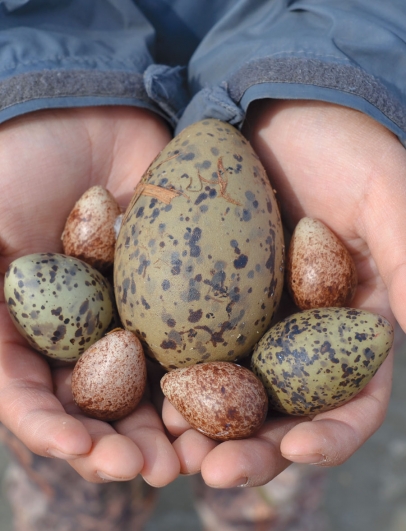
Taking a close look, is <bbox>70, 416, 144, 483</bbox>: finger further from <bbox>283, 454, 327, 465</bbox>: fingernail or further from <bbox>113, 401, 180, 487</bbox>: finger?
<bbox>283, 454, 327, 465</bbox>: fingernail

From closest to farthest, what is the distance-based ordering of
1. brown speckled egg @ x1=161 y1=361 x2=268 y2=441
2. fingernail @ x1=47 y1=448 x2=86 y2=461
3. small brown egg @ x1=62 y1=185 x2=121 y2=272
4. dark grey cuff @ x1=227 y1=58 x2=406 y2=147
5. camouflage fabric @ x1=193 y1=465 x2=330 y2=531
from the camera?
1. fingernail @ x1=47 y1=448 x2=86 y2=461
2. brown speckled egg @ x1=161 y1=361 x2=268 y2=441
3. dark grey cuff @ x1=227 y1=58 x2=406 y2=147
4. small brown egg @ x1=62 y1=185 x2=121 y2=272
5. camouflage fabric @ x1=193 y1=465 x2=330 y2=531

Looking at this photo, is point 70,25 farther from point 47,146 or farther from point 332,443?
point 332,443

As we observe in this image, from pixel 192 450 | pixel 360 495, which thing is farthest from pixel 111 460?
pixel 360 495

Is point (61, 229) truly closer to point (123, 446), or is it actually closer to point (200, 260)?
point (200, 260)

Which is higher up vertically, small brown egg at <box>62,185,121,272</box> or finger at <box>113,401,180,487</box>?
small brown egg at <box>62,185,121,272</box>

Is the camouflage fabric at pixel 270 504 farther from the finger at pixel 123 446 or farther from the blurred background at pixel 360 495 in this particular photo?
the finger at pixel 123 446

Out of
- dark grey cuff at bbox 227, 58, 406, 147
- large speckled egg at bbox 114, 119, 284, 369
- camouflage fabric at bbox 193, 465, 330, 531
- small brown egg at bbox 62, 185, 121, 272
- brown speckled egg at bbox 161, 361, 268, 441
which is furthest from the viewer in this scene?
camouflage fabric at bbox 193, 465, 330, 531

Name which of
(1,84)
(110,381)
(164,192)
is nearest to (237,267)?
(164,192)

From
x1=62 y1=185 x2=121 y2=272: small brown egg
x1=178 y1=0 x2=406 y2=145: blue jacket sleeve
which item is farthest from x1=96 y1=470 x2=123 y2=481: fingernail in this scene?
x1=178 y1=0 x2=406 y2=145: blue jacket sleeve

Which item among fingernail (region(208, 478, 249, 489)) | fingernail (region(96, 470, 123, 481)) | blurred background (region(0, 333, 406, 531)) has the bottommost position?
blurred background (region(0, 333, 406, 531))
